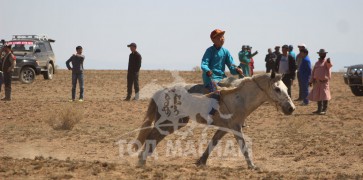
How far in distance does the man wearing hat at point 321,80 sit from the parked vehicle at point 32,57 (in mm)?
13458

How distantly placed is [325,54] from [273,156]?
6.52 meters

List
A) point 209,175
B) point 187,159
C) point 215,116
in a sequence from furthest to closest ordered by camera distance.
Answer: point 187,159 → point 215,116 → point 209,175

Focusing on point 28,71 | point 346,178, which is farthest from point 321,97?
Answer: point 28,71

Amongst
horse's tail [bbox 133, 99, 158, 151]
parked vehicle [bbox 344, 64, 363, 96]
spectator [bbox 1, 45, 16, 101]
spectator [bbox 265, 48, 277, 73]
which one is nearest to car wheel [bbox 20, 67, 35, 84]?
spectator [bbox 1, 45, 16, 101]

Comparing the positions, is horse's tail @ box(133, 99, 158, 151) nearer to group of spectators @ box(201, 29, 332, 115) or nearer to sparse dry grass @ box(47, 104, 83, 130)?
group of spectators @ box(201, 29, 332, 115)

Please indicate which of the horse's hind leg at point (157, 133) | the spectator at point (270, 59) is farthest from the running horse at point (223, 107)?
the spectator at point (270, 59)

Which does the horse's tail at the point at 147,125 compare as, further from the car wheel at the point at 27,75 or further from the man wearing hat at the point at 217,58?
the car wheel at the point at 27,75

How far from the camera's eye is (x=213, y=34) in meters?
10.1

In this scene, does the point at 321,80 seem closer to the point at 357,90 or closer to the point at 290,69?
the point at 290,69

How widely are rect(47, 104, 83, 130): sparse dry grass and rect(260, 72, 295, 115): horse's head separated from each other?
258 inches

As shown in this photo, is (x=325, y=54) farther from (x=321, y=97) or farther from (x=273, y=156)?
(x=273, y=156)

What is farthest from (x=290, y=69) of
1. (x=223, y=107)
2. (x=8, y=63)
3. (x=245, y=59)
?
(x=223, y=107)

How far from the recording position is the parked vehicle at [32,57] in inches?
1064

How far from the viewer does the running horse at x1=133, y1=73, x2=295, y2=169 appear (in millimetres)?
9453
